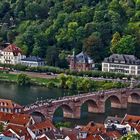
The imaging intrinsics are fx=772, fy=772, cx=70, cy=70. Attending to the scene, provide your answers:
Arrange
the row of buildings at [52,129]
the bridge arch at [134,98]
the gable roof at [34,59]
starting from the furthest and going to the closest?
the gable roof at [34,59] → the bridge arch at [134,98] → the row of buildings at [52,129]

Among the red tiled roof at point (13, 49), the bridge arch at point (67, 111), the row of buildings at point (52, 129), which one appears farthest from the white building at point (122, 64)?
Answer: the row of buildings at point (52, 129)

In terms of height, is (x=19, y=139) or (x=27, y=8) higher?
(x=27, y=8)

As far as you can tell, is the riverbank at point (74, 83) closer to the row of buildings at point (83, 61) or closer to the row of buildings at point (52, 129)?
the row of buildings at point (83, 61)

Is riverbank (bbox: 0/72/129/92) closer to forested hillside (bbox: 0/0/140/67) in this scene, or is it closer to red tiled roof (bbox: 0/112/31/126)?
forested hillside (bbox: 0/0/140/67)

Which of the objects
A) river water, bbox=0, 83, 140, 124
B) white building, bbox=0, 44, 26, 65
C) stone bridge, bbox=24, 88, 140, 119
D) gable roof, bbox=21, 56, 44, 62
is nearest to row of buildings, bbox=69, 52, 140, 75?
gable roof, bbox=21, 56, 44, 62

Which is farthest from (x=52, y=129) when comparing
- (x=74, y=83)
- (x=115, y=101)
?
(x=74, y=83)

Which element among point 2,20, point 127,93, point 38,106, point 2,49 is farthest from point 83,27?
point 38,106

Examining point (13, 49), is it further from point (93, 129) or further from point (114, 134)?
point (114, 134)

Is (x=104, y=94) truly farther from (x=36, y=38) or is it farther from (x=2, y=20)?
(x=2, y=20)
